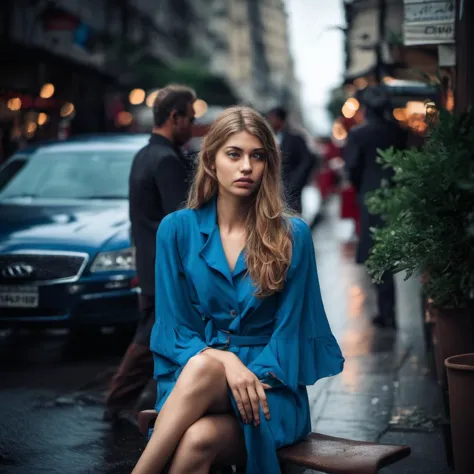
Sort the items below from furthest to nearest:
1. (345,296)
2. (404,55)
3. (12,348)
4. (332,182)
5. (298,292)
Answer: (332,182), (345,296), (404,55), (12,348), (298,292)

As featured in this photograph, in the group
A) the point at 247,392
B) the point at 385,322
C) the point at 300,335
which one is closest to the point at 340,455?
the point at 247,392

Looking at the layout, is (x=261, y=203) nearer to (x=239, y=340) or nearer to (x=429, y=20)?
(x=239, y=340)

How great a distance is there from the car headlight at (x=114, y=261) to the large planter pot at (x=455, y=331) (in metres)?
3.15

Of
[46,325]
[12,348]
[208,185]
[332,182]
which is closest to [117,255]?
[46,325]

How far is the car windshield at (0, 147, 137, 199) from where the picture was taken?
1007cm

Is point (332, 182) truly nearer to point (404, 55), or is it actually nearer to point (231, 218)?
point (404, 55)

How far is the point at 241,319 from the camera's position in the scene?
4133 millimetres

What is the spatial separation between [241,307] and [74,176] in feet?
21.2

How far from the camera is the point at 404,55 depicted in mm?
11828

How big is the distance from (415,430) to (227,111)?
3054 mm

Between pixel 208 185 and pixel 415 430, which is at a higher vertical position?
pixel 208 185

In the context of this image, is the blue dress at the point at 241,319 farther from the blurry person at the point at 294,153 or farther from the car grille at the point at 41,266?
the blurry person at the point at 294,153

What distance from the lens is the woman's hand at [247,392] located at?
3.87 metres

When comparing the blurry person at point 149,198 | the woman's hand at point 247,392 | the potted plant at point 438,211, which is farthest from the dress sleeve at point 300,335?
the blurry person at point 149,198
